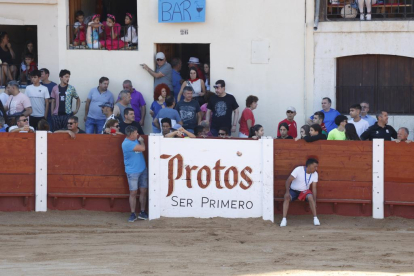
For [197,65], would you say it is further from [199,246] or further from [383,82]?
[199,246]

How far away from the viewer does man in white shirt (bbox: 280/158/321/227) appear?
44.7 feet

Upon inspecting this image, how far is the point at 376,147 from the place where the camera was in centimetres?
1393

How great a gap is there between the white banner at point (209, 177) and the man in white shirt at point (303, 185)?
0.28 meters

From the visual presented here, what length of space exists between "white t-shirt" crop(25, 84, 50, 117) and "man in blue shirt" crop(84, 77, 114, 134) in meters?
0.80

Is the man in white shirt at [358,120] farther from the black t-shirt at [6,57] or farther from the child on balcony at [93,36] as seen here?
the black t-shirt at [6,57]

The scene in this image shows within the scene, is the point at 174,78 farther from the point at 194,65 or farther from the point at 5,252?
the point at 5,252

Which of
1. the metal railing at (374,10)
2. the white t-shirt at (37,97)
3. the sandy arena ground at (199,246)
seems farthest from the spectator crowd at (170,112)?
the metal railing at (374,10)

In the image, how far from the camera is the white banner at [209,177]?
1382cm

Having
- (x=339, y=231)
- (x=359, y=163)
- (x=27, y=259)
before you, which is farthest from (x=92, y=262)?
(x=359, y=163)

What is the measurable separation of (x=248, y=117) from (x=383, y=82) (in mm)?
2640

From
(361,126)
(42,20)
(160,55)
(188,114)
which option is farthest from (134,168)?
(42,20)

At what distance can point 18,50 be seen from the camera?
19.0 m

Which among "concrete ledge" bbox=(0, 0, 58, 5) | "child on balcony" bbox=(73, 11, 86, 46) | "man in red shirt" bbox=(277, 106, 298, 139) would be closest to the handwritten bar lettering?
"child on balcony" bbox=(73, 11, 86, 46)

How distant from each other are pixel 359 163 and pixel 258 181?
5.28 feet
